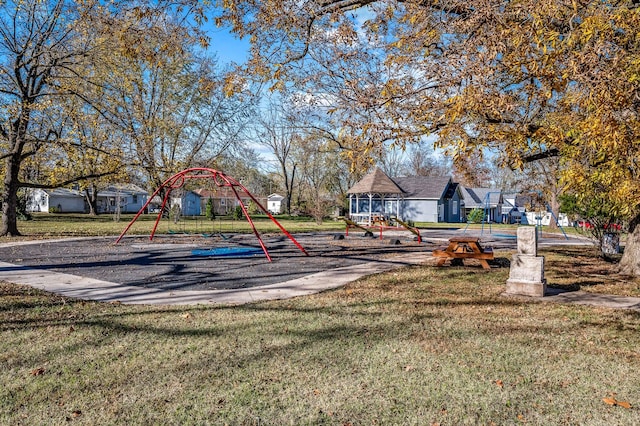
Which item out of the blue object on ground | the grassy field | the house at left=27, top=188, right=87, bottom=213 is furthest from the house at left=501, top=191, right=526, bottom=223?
the house at left=27, top=188, right=87, bottom=213

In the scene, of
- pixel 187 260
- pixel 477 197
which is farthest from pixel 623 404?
pixel 477 197

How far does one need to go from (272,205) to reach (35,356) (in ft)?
222

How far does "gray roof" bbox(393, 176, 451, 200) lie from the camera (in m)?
43.4

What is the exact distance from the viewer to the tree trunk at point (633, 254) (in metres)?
9.88

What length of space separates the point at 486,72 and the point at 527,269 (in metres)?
3.63

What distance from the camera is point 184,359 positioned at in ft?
14.1

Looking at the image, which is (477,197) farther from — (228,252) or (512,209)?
(228,252)

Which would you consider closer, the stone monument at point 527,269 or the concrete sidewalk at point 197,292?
the concrete sidewalk at point 197,292

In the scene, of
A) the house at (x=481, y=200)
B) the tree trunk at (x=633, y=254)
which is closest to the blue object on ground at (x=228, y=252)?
the tree trunk at (x=633, y=254)

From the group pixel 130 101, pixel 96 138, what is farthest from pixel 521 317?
A: pixel 130 101

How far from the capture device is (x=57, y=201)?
5503 cm

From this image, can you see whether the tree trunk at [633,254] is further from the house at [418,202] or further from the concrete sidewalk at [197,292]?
the house at [418,202]

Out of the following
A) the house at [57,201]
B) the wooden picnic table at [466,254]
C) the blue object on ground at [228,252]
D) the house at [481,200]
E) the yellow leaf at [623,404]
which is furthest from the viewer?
the house at [57,201]

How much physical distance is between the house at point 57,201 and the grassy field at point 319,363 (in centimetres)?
5476
